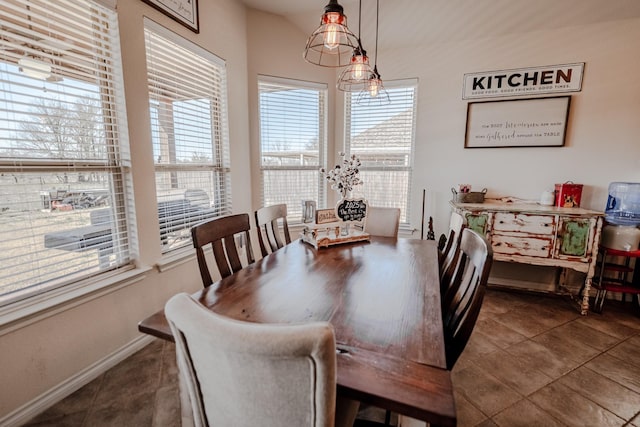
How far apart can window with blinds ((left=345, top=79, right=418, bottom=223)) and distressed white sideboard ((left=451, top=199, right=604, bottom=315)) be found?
2.85 ft

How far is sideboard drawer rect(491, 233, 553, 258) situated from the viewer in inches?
107

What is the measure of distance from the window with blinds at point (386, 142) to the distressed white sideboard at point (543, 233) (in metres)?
0.87

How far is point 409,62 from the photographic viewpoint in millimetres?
3340

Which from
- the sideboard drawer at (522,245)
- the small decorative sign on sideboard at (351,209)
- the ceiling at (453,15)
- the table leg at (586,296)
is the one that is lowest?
the table leg at (586,296)

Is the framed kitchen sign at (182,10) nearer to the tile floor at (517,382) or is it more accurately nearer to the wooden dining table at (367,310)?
the wooden dining table at (367,310)

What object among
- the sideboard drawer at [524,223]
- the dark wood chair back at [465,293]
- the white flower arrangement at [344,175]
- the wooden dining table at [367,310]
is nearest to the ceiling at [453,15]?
the white flower arrangement at [344,175]

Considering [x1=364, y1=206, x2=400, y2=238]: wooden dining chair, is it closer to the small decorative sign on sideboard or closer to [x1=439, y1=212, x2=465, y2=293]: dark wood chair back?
the small decorative sign on sideboard

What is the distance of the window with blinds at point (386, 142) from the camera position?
3482 millimetres

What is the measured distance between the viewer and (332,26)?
141 centimetres

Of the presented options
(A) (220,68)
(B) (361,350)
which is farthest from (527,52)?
(B) (361,350)

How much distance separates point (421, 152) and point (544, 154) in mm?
1199

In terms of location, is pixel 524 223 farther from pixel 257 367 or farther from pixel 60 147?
pixel 60 147

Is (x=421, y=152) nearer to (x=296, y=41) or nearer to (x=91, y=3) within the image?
(x=296, y=41)

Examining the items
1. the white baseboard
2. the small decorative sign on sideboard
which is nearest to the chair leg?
the small decorative sign on sideboard
